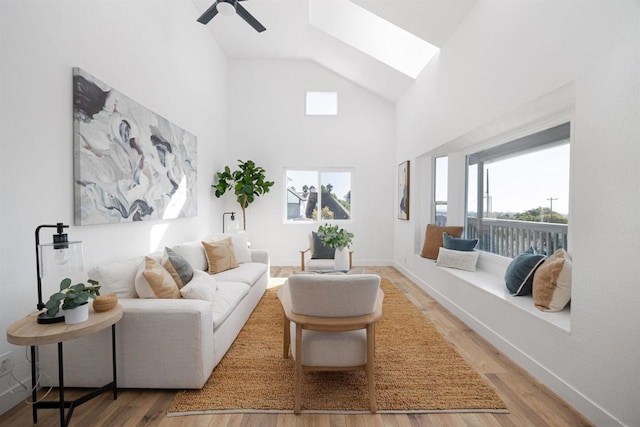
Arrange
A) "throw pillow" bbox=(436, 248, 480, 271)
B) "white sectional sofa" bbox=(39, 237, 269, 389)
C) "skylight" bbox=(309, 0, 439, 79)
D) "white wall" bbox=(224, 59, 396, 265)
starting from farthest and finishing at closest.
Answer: "white wall" bbox=(224, 59, 396, 265), "skylight" bbox=(309, 0, 439, 79), "throw pillow" bbox=(436, 248, 480, 271), "white sectional sofa" bbox=(39, 237, 269, 389)

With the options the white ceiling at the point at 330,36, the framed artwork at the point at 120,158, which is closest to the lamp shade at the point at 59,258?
the framed artwork at the point at 120,158

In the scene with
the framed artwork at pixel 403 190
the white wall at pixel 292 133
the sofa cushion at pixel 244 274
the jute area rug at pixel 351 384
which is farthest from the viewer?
the white wall at pixel 292 133

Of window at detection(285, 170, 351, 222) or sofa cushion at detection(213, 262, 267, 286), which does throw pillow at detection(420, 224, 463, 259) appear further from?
sofa cushion at detection(213, 262, 267, 286)

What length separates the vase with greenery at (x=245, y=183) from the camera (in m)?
5.86

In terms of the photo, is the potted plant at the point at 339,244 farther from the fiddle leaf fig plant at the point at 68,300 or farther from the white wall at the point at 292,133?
the white wall at the point at 292,133

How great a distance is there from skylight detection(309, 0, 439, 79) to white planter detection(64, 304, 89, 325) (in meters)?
4.77

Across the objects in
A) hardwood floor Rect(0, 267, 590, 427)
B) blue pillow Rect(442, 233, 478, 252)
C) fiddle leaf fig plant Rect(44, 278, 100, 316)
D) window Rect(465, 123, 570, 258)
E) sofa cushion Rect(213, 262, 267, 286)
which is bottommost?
hardwood floor Rect(0, 267, 590, 427)

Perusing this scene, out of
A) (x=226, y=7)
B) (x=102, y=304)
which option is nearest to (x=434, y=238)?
(x=226, y=7)

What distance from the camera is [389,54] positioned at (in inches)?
203

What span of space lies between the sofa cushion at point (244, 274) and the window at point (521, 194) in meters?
2.90

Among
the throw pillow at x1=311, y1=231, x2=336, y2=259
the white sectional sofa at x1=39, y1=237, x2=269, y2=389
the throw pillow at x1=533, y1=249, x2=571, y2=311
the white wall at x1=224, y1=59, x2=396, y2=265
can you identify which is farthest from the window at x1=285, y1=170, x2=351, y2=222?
the white sectional sofa at x1=39, y1=237, x2=269, y2=389

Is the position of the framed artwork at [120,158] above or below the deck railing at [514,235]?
above

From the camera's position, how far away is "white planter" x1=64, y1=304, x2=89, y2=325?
5.81 ft

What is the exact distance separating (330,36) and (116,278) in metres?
4.76
